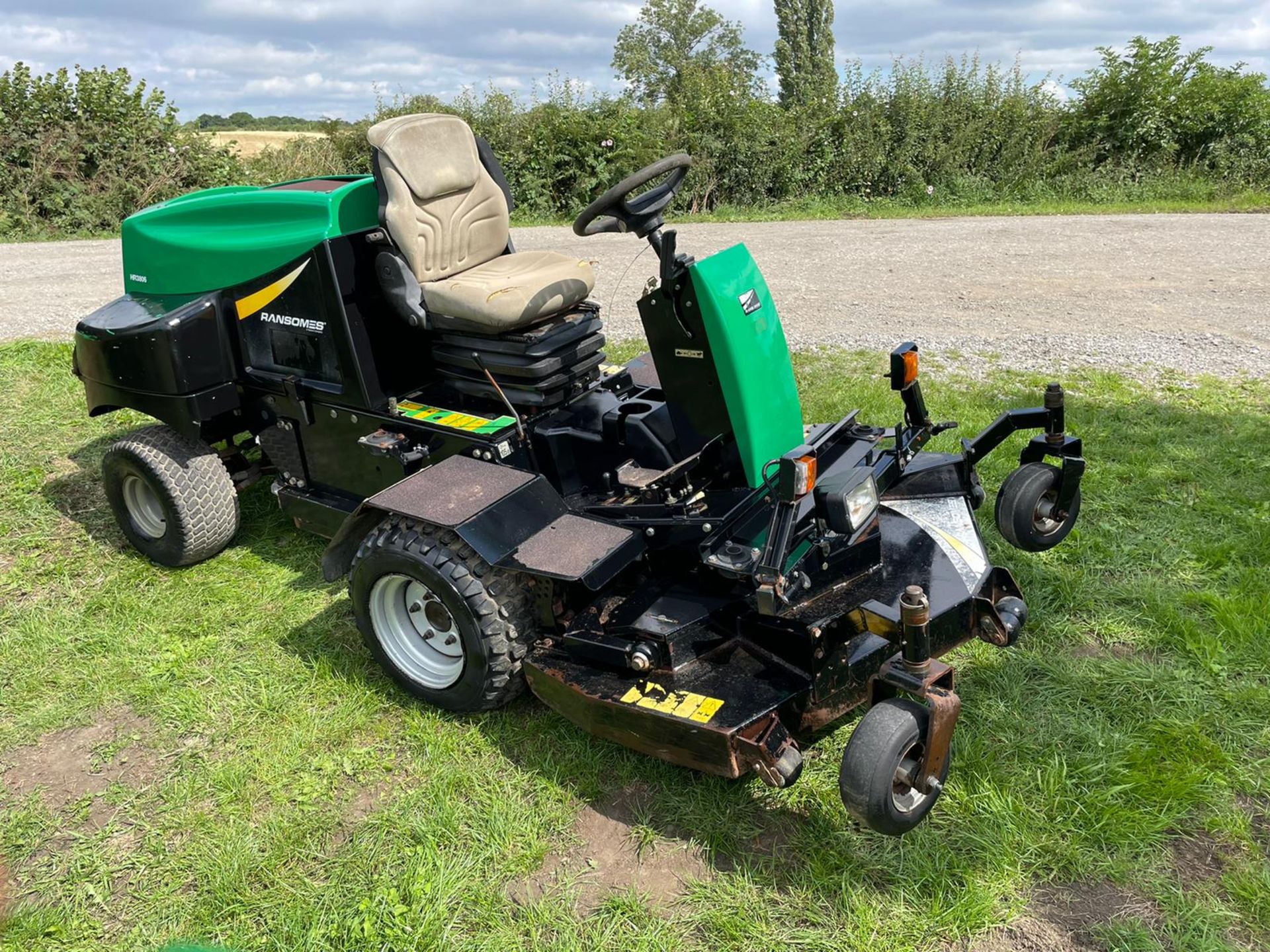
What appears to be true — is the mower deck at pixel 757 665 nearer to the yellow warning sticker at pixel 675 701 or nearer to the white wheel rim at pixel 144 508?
the yellow warning sticker at pixel 675 701

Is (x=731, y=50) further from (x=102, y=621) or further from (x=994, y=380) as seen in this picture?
(x=102, y=621)

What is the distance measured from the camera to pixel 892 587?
2979 mm

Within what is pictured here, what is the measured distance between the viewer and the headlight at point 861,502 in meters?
2.78

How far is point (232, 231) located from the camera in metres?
3.97

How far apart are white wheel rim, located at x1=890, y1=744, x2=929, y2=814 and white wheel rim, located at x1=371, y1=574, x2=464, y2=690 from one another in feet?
5.06

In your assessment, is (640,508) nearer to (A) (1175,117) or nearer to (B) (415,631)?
(B) (415,631)

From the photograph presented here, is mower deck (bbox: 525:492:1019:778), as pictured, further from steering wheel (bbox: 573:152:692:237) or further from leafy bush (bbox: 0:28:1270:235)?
leafy bush (bbox: 0:28:1270:235)

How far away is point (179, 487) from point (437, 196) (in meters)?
1.74

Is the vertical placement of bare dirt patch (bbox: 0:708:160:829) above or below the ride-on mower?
below

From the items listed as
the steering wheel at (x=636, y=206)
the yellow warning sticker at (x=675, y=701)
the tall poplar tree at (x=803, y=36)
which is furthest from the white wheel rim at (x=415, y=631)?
the tall poplar tree at (x=803, y=36)

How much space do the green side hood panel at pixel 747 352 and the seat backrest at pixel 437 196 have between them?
4.25ft

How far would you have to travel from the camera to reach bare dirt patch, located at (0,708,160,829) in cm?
297

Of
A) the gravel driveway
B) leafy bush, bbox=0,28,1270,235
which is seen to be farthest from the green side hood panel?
leafy bush, bbox=0,28,1270,235

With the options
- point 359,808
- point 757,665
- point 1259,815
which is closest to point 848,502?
point 757,665
